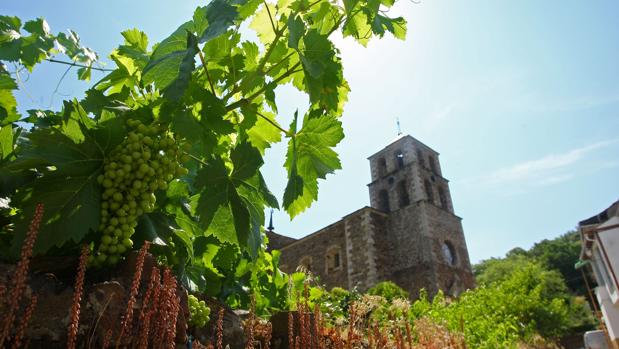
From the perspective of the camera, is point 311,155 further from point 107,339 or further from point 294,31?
point 107,339

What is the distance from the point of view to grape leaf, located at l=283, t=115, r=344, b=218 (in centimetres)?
202

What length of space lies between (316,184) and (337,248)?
24894 mm

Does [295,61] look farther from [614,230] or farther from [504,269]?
[504,269]

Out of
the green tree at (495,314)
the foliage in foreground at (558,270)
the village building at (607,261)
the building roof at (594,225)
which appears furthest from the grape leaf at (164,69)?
the foliage in foreground at (558,270)

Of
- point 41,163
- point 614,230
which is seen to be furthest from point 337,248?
point 41,163

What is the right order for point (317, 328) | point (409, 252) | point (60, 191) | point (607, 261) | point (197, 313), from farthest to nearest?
point (409, 252)
point (607, 261)
point (317, 328)
point (197, 313)
point (60, 191)

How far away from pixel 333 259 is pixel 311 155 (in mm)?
25264

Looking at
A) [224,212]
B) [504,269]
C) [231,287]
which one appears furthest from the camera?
[504,269]

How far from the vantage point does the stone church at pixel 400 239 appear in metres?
23.6

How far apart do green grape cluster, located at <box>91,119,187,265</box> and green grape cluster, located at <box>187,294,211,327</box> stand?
456 millimetres

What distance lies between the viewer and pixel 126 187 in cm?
140

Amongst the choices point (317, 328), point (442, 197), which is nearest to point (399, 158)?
point (442, 197)

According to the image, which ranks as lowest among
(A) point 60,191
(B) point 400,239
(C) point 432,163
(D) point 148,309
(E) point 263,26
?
(D) point 148,309

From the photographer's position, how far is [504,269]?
5541 centimetres
